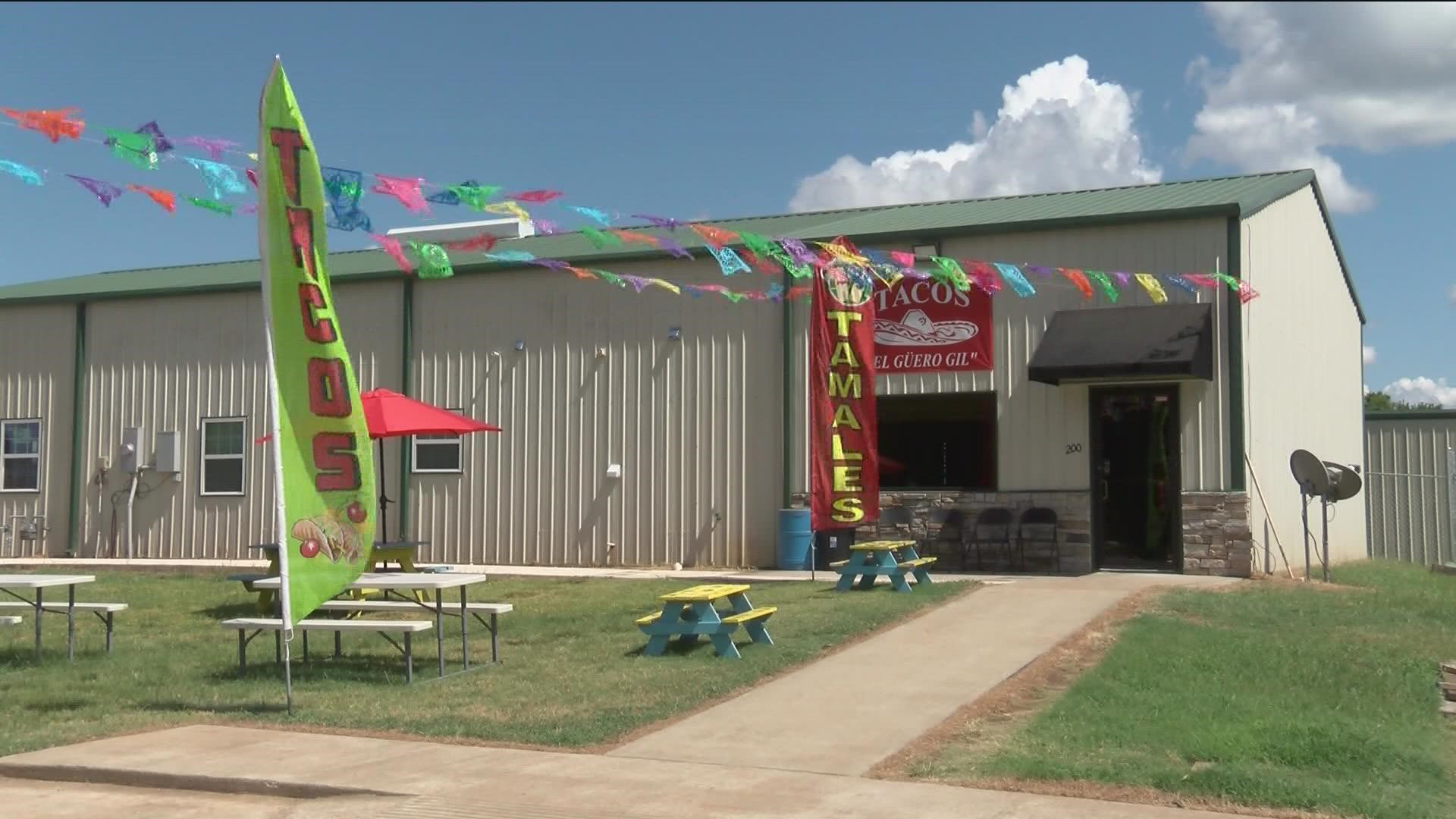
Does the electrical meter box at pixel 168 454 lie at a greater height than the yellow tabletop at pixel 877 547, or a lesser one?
greater

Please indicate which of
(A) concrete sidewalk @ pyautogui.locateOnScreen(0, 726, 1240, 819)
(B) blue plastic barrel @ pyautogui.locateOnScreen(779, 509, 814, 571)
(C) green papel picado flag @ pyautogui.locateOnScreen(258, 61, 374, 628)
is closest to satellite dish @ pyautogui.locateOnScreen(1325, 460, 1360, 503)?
(B) blue plastic barrel @ pyautogui.locateOnScreen(779, 509, 814, 571)

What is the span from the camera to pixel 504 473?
66.9ft

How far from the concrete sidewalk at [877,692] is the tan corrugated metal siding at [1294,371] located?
483cm

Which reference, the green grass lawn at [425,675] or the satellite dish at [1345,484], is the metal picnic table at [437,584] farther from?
the satellite dish at [1345,484]

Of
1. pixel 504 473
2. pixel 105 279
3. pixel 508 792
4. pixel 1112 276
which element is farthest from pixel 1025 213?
pixel 105 279

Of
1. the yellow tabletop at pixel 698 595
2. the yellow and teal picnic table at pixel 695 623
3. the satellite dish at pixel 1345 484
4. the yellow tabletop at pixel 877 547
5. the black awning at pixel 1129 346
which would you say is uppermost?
the black awning at pixel 1129 346

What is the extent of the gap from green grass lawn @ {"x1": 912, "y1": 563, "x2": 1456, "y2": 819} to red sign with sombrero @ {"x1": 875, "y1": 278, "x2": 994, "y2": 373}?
5.45m

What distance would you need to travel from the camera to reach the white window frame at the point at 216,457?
2161 cm

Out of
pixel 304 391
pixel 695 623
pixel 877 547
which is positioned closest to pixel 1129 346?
pixel 877 547

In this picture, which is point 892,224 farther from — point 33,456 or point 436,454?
point 33,456

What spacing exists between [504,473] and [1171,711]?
43.9ft

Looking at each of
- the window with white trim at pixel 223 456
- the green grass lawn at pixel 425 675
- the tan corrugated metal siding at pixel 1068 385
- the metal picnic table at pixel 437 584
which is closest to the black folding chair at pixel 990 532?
the tan corrugated metal siding at pixel 1068 385

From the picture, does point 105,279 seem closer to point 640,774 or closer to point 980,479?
point 980,479

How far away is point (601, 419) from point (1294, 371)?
9.43 meters
